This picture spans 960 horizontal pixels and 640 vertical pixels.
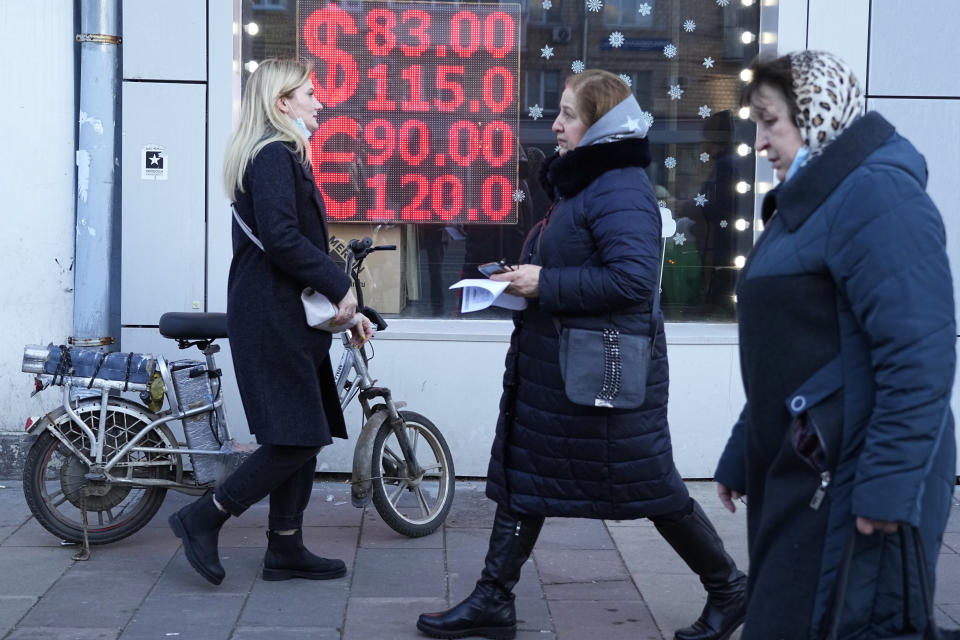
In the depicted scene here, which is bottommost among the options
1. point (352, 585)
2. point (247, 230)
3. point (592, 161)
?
Answer: point (352, 585)

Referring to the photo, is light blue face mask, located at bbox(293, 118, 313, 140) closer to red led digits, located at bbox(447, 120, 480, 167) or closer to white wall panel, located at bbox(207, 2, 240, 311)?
white wall panel, located at bbox(207, 2, 240, 311)

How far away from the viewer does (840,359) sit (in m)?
2.39

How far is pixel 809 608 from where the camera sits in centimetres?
238

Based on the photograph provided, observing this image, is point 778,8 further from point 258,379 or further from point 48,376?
point 48,376

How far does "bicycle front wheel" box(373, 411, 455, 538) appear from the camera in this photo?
16.8 ft

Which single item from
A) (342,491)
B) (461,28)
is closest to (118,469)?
(342,491)

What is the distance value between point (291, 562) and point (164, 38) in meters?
2.85

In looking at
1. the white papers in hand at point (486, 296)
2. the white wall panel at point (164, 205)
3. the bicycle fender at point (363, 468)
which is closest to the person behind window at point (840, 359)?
the white papers in hand at point (486, 296)

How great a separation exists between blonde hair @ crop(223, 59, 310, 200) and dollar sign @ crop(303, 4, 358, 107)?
193 cm

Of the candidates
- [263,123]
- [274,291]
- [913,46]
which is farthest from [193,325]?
[913,46]

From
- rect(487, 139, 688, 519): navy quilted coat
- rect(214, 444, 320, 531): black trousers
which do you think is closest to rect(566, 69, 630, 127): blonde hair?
rect(487, 139, 688, 519): navy quilted coat

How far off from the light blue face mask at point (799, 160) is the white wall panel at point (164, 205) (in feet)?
13.4

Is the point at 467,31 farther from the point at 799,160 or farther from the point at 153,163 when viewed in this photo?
the point at 799,160

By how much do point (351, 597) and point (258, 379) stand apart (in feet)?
2.92
